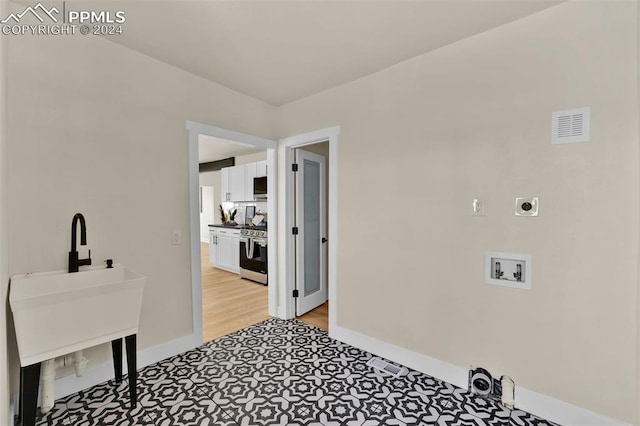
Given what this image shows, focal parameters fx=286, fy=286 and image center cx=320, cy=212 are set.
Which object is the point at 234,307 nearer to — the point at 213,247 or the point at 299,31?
the point at 213,247

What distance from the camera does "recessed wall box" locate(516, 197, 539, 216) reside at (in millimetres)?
1842

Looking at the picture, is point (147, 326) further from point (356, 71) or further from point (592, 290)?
point (592, 290)

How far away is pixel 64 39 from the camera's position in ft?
6.41

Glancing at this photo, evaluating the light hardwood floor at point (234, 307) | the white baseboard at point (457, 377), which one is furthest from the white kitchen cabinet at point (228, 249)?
the white baseboard at point (457, 377)

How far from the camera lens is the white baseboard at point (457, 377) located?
172 cm

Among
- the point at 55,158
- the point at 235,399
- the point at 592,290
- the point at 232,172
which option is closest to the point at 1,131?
the point at 55,158

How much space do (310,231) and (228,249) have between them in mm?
2846

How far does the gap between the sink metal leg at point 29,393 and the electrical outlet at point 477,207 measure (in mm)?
2888

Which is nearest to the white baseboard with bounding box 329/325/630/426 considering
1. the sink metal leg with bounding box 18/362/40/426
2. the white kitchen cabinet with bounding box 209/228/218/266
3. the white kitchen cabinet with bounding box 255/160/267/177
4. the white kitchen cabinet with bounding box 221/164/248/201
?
the sink metal leg with bounding box 18/362/40/426

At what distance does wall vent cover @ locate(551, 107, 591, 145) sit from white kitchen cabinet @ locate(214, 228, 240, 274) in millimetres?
4948

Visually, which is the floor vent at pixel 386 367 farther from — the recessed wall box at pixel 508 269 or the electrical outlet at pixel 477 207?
the electrical outlet at pixel 477 207

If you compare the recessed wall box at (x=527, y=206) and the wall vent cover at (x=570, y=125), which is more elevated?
the wall vent cover at (x=570, y=125)

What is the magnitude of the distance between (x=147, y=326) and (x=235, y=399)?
→ 100cm

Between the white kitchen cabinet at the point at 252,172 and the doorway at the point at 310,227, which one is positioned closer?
the doorway at the point at 310,227
